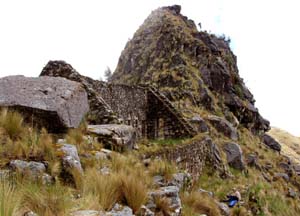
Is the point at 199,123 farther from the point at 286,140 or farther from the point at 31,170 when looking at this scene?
the point at 286,140

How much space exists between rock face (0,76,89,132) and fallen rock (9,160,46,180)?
2.33 meters

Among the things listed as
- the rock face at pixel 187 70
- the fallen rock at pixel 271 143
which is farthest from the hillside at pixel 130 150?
the fallen rock at pixel 271 143

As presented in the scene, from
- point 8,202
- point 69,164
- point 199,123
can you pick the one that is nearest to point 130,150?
point 69,164

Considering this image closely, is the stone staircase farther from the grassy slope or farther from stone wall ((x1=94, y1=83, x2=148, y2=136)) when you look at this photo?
the grassy slope

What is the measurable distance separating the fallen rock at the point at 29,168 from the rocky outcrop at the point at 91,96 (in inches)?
192

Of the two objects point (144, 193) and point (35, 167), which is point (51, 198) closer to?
point (35, 167)

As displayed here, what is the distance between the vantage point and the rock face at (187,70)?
82.8ft

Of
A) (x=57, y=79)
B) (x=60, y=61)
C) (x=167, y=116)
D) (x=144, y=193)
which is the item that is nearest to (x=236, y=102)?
(x=167, y=116)

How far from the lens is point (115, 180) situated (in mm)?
5027

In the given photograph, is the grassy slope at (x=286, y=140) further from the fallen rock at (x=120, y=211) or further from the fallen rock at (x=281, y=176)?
the fallen rock at (x=120, y=211)

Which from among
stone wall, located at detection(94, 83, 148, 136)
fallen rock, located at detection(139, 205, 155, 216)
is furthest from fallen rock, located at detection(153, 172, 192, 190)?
stone wall, located at detection(94, 83, 148, 136)

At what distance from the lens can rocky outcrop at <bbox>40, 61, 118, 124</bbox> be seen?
33.4 ft

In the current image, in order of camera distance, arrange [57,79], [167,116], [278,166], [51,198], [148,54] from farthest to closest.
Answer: [148,54]
[278,166]
[167,116]
[57,79]
[51,198]

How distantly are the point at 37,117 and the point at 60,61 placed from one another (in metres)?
5.53
